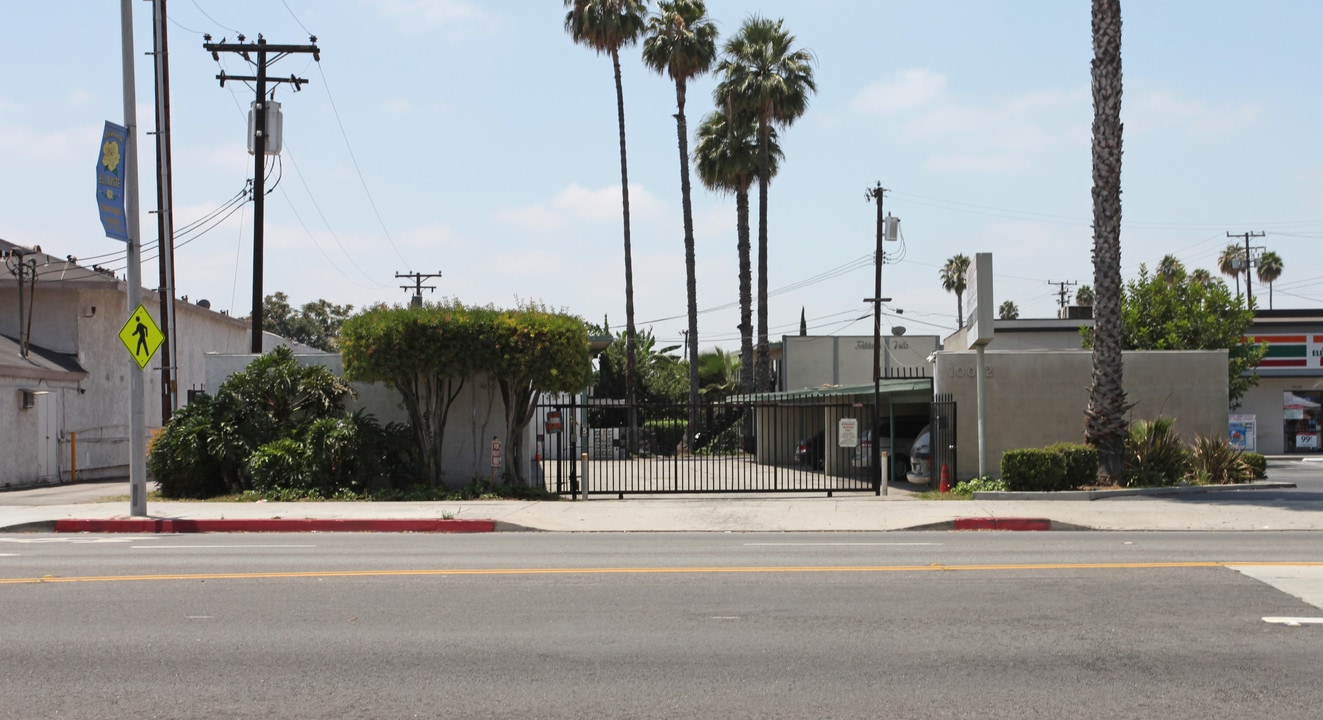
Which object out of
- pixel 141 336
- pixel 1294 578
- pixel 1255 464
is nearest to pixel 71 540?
pixel 141 336

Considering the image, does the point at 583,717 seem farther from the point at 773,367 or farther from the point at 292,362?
the point at 773,367

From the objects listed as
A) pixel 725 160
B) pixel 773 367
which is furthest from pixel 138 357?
pixel 773 367

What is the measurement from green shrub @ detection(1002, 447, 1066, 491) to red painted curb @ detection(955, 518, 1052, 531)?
10.3 ft

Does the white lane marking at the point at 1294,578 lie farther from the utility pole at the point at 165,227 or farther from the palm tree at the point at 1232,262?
the palm tree at the point at 1232,262

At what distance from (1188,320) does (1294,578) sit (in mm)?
27650

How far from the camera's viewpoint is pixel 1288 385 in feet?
143

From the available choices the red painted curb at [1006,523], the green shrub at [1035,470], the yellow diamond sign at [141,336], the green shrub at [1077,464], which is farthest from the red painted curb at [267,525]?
the green shrub at [1077,464]

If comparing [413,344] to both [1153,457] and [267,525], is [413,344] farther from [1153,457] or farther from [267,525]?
[1153,457]

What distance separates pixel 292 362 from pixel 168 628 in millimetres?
14114

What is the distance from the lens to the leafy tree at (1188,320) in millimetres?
35719

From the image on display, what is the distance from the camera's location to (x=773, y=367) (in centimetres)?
6328

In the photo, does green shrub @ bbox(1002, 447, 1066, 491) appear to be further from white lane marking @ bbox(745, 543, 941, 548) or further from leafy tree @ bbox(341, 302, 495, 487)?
leafy tree @ bbox(341, 302, 495, 487)

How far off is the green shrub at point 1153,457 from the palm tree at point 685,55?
23969 mm

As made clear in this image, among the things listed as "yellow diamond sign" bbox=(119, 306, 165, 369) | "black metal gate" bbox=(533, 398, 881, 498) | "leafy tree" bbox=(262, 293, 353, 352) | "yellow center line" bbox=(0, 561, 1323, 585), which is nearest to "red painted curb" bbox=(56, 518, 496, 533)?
"yellow diamond sign" bbox=(119, 306, 165, 369)
